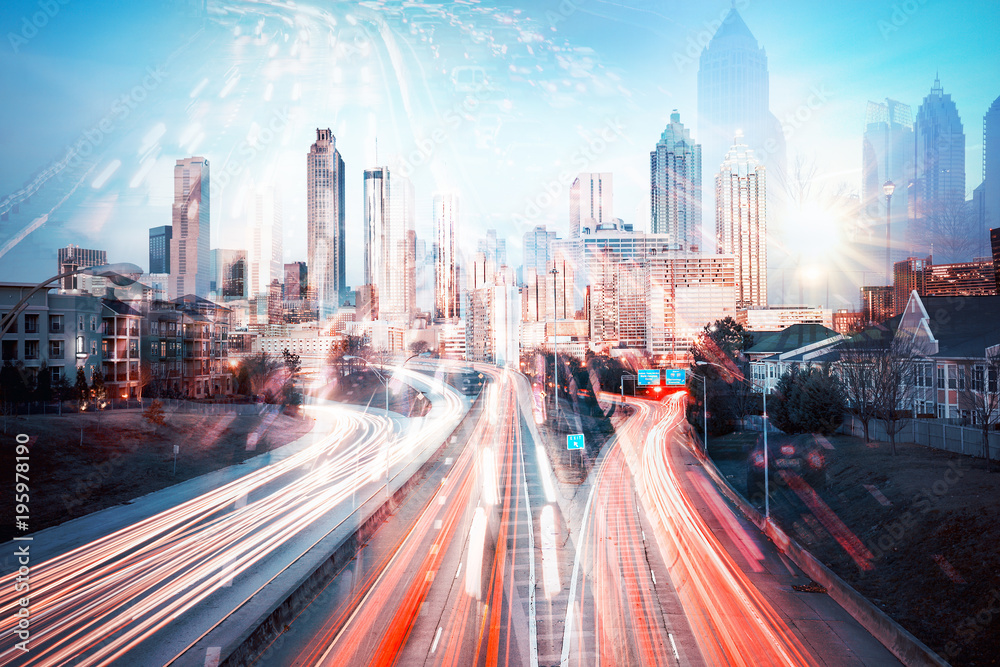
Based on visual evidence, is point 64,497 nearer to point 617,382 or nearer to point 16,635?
point 16,635

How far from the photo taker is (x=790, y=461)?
3497 centimetres

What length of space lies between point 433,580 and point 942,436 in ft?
80.8

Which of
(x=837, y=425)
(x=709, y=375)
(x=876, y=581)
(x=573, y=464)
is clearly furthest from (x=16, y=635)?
(x=709, y=375)

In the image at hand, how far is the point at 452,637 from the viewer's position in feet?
46.3

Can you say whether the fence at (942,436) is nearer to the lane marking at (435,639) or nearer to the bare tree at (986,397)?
the bare tree at (986,397)

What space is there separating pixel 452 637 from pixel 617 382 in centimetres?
7988

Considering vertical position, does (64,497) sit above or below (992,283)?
below

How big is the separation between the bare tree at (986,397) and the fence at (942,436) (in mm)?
377

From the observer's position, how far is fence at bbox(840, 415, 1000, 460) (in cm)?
2389

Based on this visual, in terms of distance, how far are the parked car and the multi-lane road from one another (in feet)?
13.9

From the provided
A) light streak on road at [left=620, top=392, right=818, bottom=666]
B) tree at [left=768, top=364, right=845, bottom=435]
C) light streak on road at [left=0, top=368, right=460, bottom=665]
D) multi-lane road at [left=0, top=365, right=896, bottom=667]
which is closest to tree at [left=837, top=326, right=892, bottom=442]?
tree at [left=768, top=364, right=845, bottom=435]

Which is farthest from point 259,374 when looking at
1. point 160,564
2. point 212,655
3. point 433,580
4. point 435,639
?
point 435,639

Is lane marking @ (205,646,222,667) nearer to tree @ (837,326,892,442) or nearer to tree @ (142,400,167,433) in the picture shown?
tree @ (142,400,167,433)

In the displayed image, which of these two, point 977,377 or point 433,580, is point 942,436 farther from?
point 433,580
